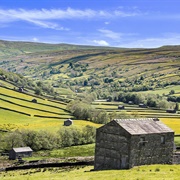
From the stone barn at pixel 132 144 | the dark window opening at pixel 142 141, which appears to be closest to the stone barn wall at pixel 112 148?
the stone barn at pixel 132 144

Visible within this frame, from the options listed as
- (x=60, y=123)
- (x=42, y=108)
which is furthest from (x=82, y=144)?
(x=42, y=108)

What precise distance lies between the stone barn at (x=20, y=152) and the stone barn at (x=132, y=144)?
1494 inches

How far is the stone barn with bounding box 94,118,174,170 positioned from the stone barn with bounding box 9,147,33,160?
37.9m

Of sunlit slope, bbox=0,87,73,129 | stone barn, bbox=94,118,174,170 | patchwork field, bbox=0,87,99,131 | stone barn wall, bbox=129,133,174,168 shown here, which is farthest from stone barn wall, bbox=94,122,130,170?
sunlit slope, bbox=0,87,73,129

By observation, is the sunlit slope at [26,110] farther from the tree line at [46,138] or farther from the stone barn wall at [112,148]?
the stone barn wall at [112,148]

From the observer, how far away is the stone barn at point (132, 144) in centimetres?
5031

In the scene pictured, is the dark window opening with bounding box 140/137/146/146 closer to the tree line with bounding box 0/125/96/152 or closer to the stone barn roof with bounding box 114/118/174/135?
the stone barn roof with bounding box 114/118/174/135

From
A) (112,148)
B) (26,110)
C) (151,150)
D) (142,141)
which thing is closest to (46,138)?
(26,110)

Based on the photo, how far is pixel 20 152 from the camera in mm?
88312

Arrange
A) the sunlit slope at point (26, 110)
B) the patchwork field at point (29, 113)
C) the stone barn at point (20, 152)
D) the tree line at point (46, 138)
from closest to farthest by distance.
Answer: the stone barn at point (20, 152)
the tree line at point (46, 138)
the patchwork field at point (29, 113)
the sunlit slope at point (26, 110)

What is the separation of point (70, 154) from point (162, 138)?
40450 mm

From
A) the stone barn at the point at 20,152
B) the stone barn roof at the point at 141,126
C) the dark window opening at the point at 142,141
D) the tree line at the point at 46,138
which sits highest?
the stone barn roof at the point at 141,126

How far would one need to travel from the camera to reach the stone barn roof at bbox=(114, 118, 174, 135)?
50.9 meters

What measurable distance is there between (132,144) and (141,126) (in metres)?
3.53
